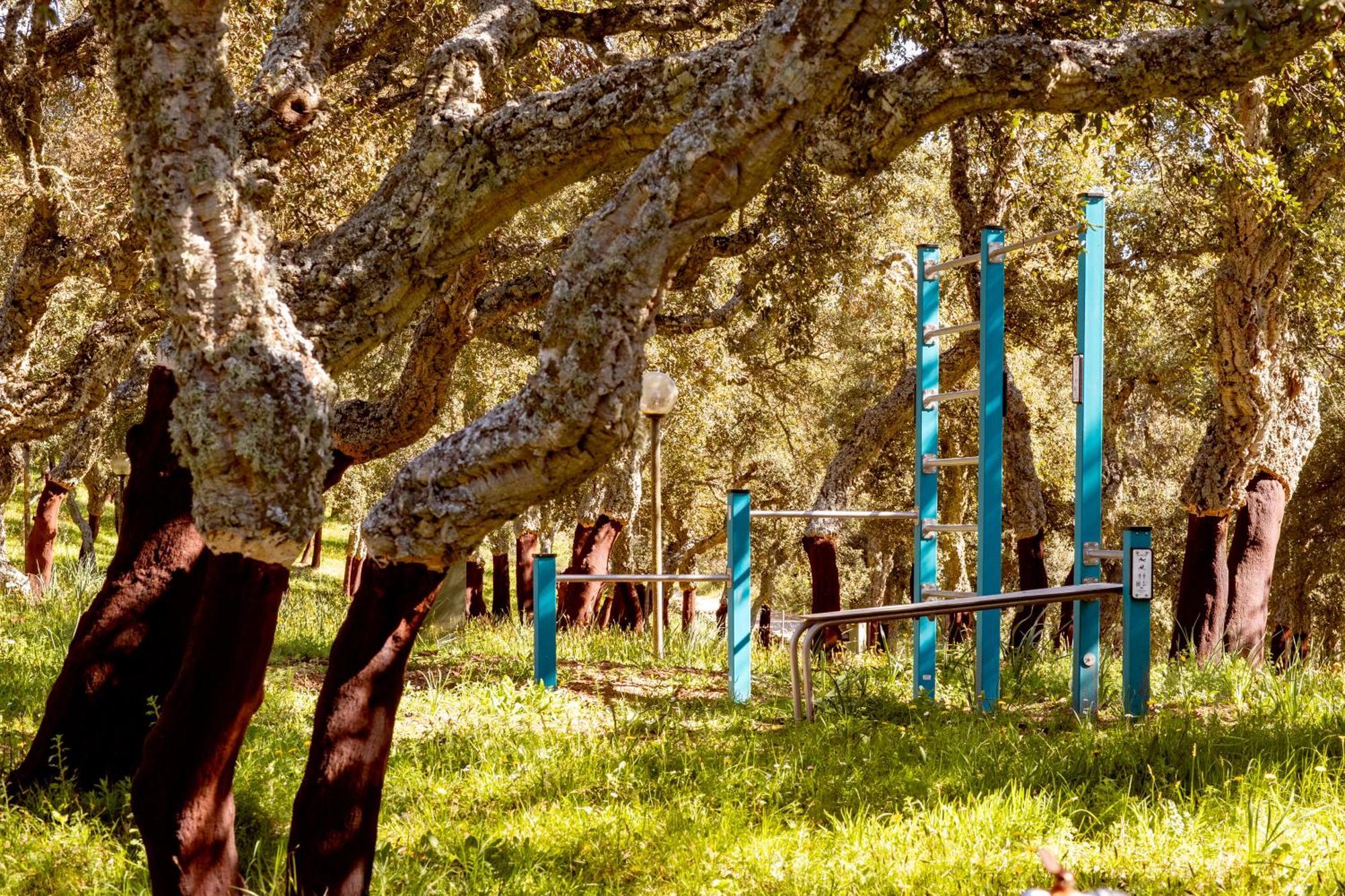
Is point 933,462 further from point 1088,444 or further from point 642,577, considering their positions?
point 642,577

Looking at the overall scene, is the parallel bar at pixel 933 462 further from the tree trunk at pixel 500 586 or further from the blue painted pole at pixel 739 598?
the tree trunk at pixel 500 586

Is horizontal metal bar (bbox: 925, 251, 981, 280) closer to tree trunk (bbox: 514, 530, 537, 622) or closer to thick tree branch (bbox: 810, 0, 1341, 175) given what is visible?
thick tree branch (bbox: 810, 0, 1341, 175)

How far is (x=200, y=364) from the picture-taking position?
3.21 m

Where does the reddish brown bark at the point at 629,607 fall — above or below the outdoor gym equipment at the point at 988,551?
below

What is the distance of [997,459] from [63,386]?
7.45 metres

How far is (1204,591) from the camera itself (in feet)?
31.2

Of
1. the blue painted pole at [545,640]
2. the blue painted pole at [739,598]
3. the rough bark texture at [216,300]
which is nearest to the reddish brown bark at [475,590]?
the blue painted pole at [545,640]

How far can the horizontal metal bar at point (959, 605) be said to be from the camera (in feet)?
16.5

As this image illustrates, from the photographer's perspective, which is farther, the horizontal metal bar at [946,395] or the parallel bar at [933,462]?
the parallel bar at [933,462]

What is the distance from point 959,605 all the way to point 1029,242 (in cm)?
221

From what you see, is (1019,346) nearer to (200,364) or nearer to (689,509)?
(689,509)

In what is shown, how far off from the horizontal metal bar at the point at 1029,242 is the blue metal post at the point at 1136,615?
5.13 ft

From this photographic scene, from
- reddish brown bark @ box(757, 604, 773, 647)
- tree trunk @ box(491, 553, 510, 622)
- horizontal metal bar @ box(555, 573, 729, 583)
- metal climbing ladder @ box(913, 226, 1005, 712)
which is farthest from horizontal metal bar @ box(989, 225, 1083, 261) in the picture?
tree trunk @ box(491, 553, 510, 622)

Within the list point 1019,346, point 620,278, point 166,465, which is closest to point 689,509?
point 1019,346
